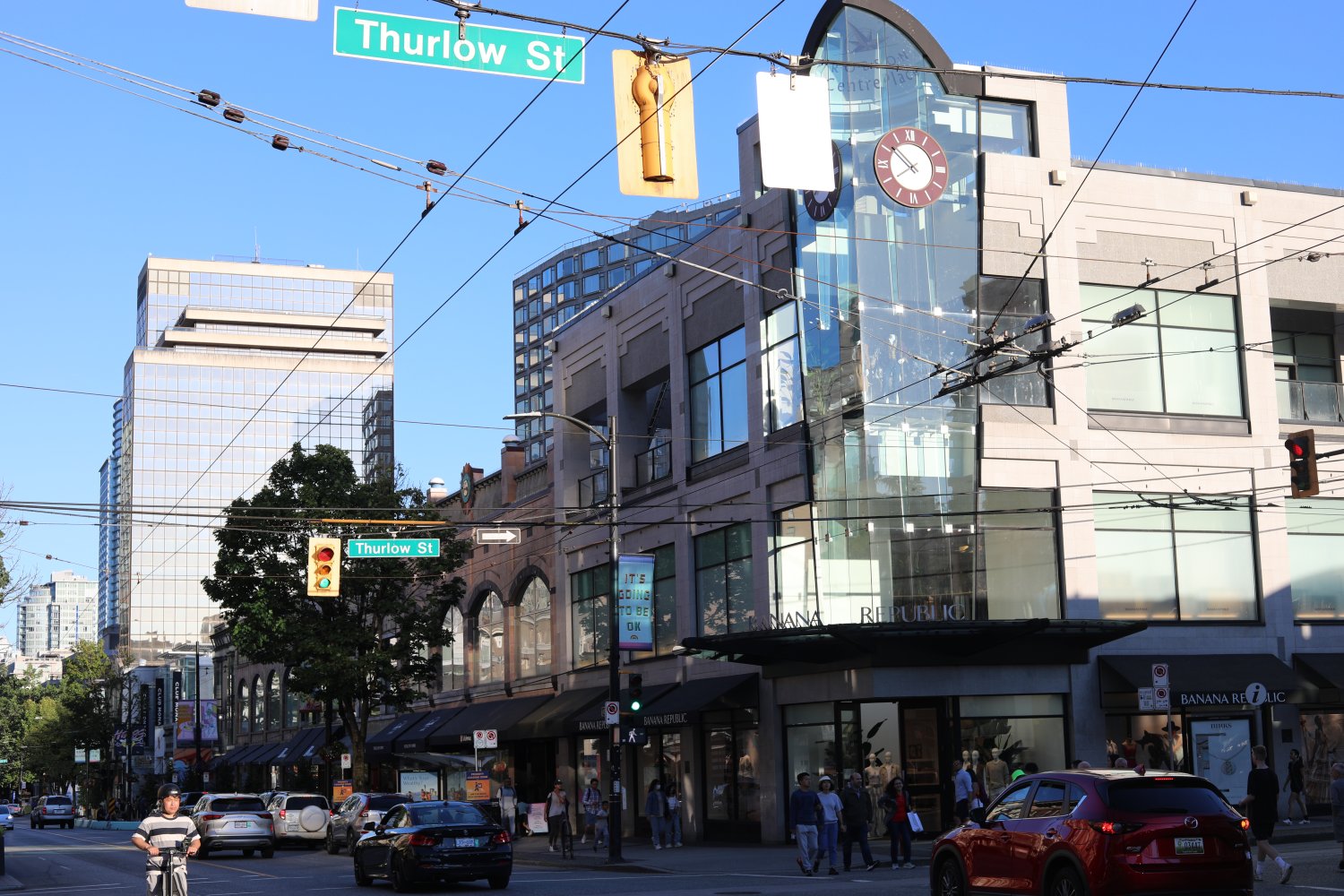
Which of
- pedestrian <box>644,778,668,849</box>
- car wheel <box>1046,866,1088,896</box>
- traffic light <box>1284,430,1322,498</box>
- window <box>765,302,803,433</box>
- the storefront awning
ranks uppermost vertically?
window <box>765,302,803,433</box>

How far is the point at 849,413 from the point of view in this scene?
3122 cm

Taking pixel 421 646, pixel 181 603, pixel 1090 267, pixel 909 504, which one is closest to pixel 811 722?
pixel 909 504

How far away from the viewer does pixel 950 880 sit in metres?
17.2

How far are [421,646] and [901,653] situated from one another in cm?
2180

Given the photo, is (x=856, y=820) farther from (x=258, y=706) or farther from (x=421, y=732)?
(x=258, y=706)

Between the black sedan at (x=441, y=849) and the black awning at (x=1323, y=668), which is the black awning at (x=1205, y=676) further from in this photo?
the black sedan at (x=441, y=849)

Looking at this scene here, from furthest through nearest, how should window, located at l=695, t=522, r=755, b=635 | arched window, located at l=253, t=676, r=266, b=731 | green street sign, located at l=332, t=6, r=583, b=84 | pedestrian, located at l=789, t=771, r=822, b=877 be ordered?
arched window, located at l=253, t=676, r=266, b=731
window, located at l=695, t=522, r=755, b=635
pedestrian, located at l=789, t=771, r=822, b=877
green street sign, located at l=332, t=6, r=583, b=84

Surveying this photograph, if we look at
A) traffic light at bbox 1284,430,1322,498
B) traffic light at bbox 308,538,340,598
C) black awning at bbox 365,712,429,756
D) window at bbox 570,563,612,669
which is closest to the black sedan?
traffic light at bbox 308,538,340,598

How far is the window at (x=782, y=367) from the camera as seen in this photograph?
33.0 meters

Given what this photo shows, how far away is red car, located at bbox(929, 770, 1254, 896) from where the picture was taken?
46.4ft

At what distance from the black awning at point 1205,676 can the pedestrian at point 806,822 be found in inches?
355

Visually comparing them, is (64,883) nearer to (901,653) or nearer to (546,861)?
(546,861)

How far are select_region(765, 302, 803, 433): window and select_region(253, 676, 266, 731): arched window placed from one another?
181 feet

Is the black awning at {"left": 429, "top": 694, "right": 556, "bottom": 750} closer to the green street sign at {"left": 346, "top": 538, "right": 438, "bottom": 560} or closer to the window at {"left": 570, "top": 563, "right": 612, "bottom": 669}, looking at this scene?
the window at {"left": 570, "top": 563, "right": 612, "bottom": 669}
